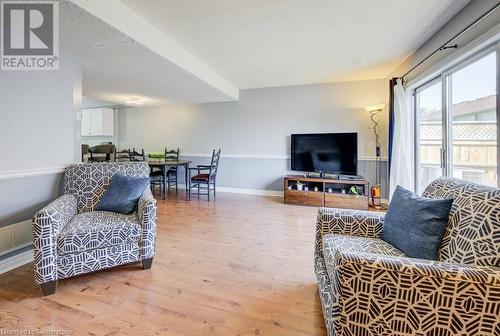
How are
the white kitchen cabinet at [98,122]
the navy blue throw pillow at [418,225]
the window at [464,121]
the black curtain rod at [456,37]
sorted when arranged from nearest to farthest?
the navy blue throw pillow at [418,225], the black curtain rod at [456,37], the window at [464,121], the white kitchen cabinet at [98,122]

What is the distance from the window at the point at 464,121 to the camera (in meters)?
2.10

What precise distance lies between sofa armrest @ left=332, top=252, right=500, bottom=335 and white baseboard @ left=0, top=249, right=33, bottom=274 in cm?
267

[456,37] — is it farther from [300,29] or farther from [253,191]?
[253,191]

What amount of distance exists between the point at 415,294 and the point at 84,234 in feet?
6.82

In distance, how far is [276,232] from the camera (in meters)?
3.10

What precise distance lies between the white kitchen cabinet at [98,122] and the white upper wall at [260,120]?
27 centimetres

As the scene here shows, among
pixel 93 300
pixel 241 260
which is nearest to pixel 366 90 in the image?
pixel 241 260

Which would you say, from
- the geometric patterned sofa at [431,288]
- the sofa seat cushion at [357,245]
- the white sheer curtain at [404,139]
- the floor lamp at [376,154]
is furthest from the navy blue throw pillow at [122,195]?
the floor lamp at [376,154]

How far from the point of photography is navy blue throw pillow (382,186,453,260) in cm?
126

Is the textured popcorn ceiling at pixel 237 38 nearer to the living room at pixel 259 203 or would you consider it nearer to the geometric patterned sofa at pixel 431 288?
the living room at pixel 259 203

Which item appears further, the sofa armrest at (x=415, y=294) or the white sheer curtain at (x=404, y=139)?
the white sheer curtain at (x=404, y=139)

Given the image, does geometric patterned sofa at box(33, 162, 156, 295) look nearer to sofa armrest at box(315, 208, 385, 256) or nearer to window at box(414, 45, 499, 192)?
sofa armrest at box(315, 208, 385, 256)

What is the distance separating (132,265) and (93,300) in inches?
19.7
